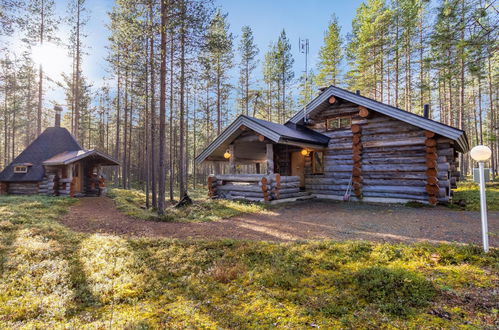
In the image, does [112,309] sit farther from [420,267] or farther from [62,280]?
[420,267]

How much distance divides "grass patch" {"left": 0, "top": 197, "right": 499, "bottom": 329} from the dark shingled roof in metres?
15.0

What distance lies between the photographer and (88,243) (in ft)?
19.5

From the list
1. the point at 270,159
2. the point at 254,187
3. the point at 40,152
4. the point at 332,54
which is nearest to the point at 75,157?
the point at 40,152

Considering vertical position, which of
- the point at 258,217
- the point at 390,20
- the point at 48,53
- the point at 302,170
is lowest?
the point at 258,217

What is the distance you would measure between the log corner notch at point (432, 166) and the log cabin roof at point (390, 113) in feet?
1.66

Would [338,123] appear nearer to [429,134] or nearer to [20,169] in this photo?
[429,134]

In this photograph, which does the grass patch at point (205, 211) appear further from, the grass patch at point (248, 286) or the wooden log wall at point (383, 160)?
the wooden log wall at point (383, 160)

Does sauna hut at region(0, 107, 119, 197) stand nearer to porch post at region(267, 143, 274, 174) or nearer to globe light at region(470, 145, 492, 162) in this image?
porch post at region(267, 143, 274, 174)

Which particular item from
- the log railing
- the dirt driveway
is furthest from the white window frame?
the log railing

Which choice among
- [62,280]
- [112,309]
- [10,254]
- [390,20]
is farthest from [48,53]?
[390,20]

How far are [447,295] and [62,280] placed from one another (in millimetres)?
5426

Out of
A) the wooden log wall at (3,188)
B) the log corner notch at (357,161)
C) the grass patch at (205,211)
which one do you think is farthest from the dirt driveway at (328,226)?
the wooden log wall at (3,188)

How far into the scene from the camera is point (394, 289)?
3.11 meters

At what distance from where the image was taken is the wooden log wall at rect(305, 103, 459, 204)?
1120cm
